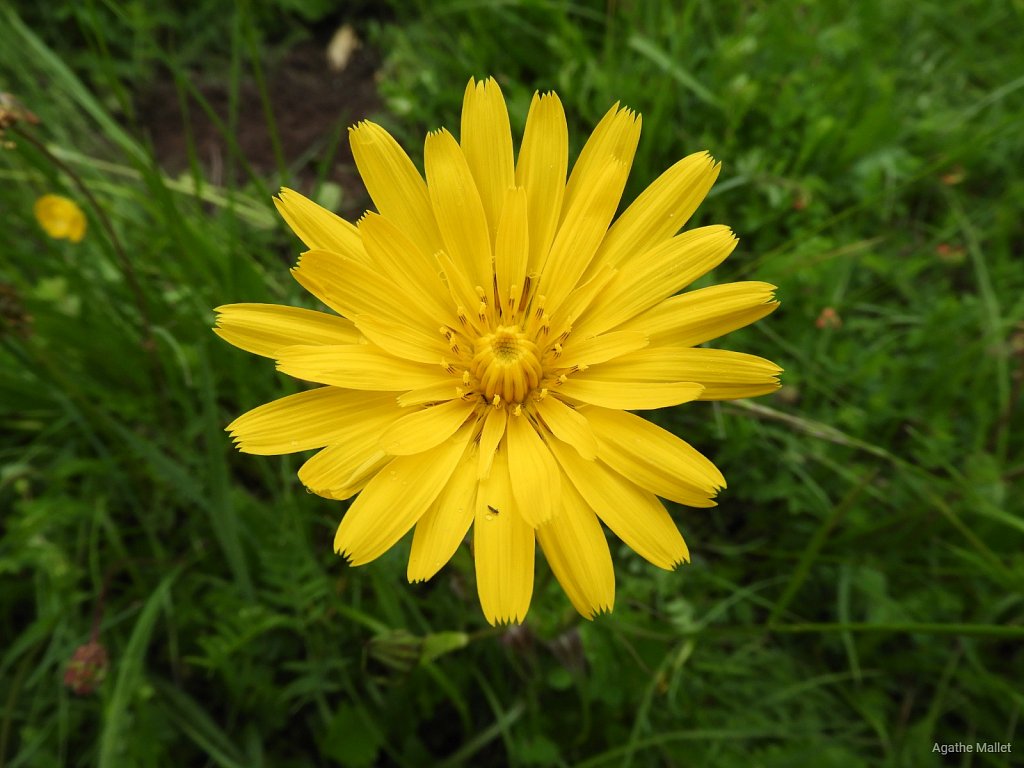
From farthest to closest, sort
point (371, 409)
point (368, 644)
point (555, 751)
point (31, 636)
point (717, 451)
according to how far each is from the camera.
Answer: point (717, 451) < point (31, 636) < point (555, 751) < point (368, 644) < point (371, 409)

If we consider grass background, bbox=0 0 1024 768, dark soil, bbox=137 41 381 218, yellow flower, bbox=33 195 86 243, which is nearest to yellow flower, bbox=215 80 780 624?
grass background, bbox=0 0 1024 768

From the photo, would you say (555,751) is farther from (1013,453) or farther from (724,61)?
(724,61)

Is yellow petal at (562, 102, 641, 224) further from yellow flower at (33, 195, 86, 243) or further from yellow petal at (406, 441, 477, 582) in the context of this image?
yellow flower at (33, 195, 86, 243)

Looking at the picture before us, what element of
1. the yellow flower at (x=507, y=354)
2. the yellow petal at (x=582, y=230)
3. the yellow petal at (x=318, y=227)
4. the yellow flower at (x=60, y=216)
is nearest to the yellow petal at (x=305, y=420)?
the yellow flower at (x=507, y=354)

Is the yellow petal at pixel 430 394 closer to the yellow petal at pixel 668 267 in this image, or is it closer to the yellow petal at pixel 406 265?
the yellow petal at pixel 406 265

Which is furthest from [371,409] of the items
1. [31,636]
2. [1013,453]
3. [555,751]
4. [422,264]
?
[1013,453]

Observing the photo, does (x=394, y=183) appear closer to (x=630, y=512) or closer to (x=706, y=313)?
(x=706, y=313)
